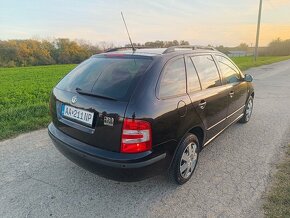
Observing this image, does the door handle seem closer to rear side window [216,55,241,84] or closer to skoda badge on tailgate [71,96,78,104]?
rear side window [216,55,241,84]

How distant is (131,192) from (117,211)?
0.37 m

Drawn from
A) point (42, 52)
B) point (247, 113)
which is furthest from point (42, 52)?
point (247, 113)

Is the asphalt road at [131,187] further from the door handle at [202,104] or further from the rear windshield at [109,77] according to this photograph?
the rear windshield at [109,77]

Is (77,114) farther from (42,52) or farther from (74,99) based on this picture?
(42,52)

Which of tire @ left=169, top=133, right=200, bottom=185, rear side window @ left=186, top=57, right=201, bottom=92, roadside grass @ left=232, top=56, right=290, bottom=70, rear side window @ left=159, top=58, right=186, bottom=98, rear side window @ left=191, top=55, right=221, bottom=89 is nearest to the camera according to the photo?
rear side window @ left=159, top=58, right=186, bottom=98

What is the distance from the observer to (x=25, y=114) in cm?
543

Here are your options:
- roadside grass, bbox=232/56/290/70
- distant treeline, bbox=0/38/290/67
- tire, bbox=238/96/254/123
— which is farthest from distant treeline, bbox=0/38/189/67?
tire, bbox=238/96/254/123

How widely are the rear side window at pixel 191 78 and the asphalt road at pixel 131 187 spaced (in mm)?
1170

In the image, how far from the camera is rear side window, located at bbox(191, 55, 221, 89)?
3.31m

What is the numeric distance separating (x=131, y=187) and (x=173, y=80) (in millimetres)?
1386

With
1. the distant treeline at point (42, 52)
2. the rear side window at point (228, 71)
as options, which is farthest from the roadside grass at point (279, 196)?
the distant treeline at point (42, 52)

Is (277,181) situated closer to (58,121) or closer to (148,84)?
(148,84)

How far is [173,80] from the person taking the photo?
2824mm

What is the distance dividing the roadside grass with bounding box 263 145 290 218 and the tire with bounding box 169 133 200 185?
36.1 inches
